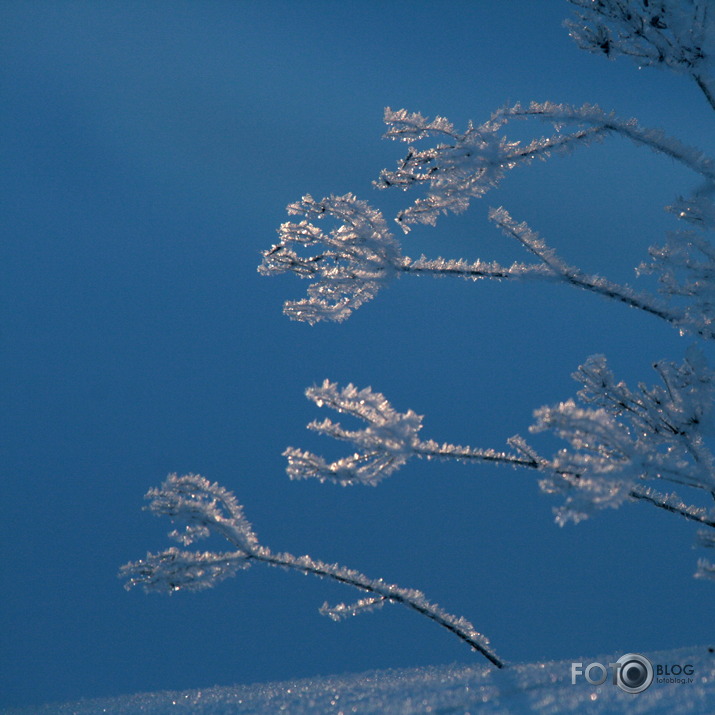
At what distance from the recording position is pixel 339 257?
2.44 metres

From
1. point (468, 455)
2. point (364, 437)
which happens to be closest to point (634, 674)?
point (468, 455)

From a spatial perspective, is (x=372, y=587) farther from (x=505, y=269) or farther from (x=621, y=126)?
(x=621, y=126)

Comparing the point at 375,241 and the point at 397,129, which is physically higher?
the point at 397,129

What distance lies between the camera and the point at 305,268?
2.51 meters

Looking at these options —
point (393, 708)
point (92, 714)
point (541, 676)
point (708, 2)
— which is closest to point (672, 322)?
point (708, 2)

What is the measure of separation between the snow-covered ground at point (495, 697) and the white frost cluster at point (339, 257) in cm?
145

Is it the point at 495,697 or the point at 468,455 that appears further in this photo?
the point at 468,455

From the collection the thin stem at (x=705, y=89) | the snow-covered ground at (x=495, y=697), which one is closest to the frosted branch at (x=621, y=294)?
the thin stem at (x=705, y=89)

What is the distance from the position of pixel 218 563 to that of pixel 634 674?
1.49m

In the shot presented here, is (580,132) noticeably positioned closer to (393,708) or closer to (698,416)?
(698,416)

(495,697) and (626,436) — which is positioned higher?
(626,436)

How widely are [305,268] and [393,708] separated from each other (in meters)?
1.63

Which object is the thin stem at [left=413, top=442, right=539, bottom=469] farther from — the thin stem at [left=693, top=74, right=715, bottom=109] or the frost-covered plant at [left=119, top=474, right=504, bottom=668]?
the thin stem at [left=693, top=74, right=715, bottom=109]

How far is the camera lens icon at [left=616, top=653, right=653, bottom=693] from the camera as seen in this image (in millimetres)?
1817
